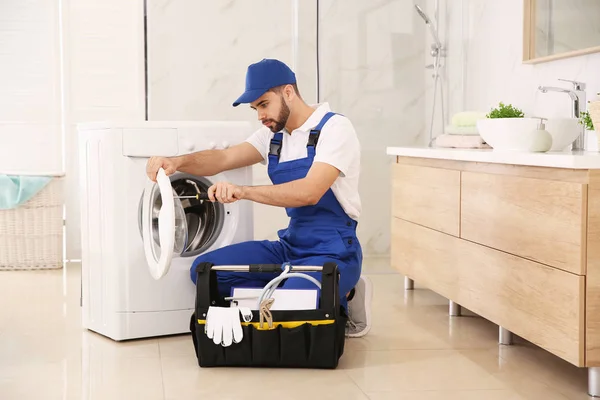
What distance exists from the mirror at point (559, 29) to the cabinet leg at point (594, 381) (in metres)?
1.41

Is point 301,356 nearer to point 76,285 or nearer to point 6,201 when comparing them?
point 76,285

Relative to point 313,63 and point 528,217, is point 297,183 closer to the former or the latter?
point 528,217

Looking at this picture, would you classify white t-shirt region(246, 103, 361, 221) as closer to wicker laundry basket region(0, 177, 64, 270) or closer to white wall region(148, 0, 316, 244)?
white wall region(148, 0, 316, 244)

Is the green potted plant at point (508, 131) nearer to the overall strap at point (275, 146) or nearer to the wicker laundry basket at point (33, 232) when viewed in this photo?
the overall strap at point (275, 146)

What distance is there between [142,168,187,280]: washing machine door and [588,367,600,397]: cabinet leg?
145 cm

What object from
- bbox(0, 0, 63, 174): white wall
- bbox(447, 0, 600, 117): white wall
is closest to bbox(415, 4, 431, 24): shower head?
bbox(447, 0, 600, 117): white wall

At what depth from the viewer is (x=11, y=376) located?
287 centimetres

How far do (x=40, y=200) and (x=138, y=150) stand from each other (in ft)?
6.42

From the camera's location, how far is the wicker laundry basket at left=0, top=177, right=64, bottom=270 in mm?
5000

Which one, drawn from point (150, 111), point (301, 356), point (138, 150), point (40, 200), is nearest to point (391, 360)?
point (301, 356)

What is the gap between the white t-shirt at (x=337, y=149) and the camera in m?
3.08

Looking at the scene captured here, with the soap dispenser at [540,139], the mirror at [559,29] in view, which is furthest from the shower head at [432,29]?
the soap dispenser at [540,139]

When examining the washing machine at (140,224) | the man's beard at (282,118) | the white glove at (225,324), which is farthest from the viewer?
the washing machine at (140,224)

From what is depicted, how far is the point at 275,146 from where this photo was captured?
3309mm
